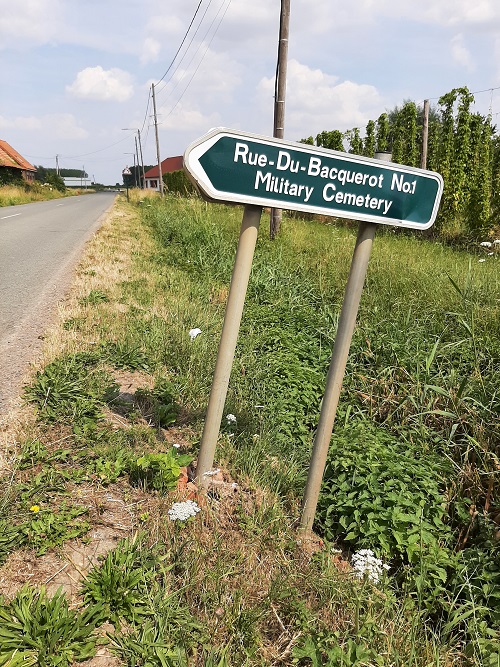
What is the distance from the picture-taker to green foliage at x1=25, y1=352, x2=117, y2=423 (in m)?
2.86

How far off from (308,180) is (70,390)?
6.45ft

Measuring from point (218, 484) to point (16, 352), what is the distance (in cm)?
215

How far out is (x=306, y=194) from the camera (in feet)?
7.00

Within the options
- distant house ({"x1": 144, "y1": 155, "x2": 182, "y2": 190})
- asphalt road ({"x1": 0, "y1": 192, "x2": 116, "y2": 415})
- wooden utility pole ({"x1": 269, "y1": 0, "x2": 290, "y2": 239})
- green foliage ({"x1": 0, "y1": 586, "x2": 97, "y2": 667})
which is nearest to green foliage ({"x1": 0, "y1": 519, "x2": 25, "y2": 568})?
green foliage ({"x1": 0, "y1": 586, "x2": 97, "y2": 667})

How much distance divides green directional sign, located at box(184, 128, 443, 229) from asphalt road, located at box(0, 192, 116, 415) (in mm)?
1943

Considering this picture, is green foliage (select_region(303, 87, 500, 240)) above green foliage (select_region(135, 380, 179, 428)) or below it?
above

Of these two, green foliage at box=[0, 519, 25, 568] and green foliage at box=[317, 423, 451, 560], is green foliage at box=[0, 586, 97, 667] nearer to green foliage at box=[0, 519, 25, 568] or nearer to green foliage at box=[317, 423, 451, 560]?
green foliage at box=[0, 519, 25, 568]

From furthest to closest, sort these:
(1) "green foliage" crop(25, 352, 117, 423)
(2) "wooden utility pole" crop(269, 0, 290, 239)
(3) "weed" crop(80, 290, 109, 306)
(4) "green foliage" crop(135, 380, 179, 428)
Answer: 1. (2) "wooden utility pole" crop(269, 0, 290, 239)
2. (3) "weed" crop(80, 290, 109, 306)
3. (4) "green foliage" crop(135, 380, 179, 428)
4. (1) "green foliage" crop(25, 352, 117, 423)

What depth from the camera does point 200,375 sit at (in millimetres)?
3629

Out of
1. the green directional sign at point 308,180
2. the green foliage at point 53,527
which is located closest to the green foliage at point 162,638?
the green foliage at point 53,527

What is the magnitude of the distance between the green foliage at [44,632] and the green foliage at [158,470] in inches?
28.1

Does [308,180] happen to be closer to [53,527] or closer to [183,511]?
[183,511]

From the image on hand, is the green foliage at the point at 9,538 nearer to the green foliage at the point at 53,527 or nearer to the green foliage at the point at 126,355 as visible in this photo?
the green foliage at the point at 53,527

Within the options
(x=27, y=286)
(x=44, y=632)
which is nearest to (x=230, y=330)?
(x=44, y=632)
